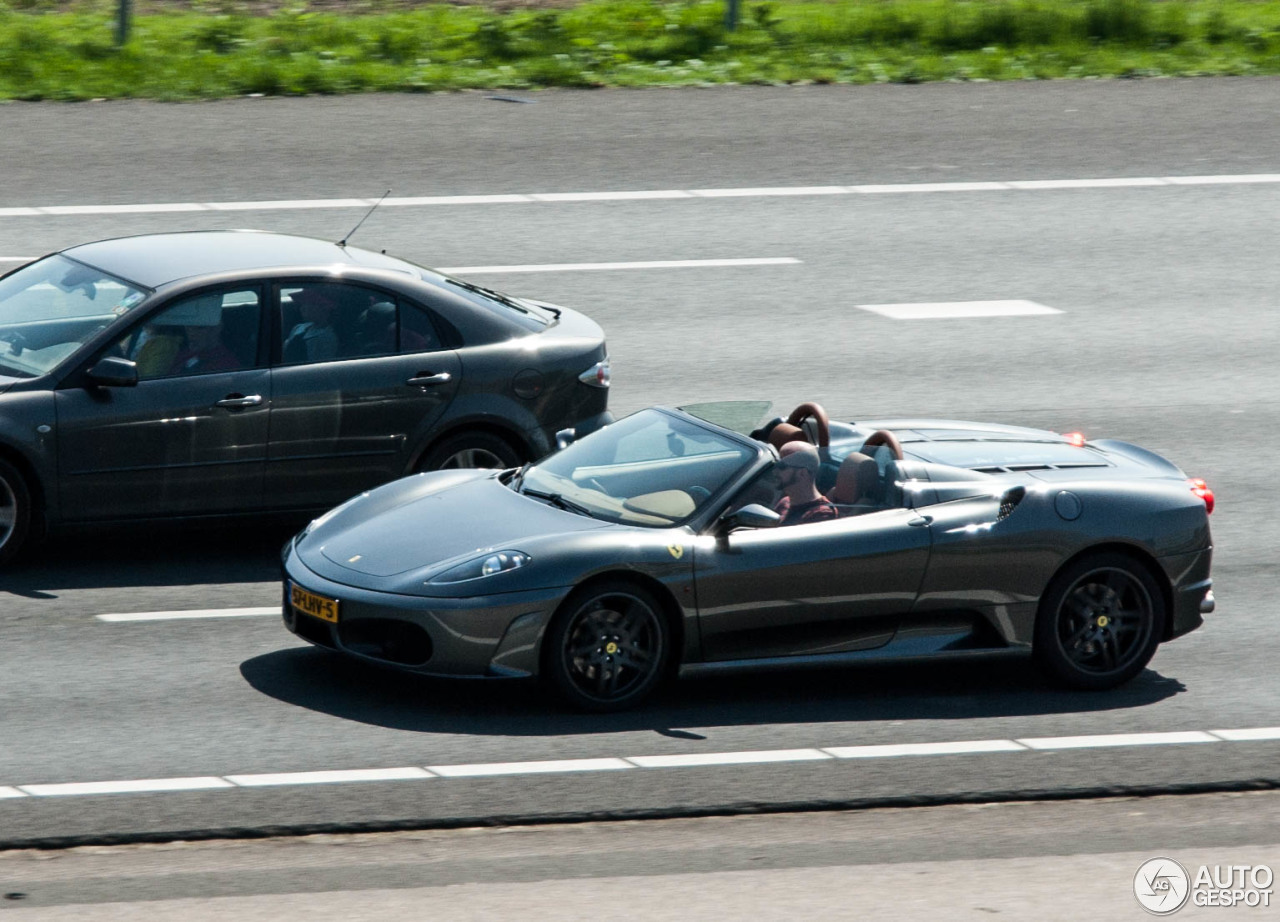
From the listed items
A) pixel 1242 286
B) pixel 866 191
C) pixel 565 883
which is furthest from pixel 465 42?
pixel 565 883

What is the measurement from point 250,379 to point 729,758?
3.59m

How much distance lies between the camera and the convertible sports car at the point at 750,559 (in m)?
8.62

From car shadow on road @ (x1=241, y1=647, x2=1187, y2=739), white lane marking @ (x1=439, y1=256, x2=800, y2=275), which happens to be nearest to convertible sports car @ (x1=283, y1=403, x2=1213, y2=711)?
car shadow on road @ (x1=241, y1=647, x2=1187, y2=739)

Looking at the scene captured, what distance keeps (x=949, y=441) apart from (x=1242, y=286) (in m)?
7.20

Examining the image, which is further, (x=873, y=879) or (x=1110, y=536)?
(x=1110, y=536)

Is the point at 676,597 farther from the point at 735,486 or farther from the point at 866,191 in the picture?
the point at 866,191

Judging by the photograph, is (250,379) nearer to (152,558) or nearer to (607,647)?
(152,558)

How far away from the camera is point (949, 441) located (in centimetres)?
991

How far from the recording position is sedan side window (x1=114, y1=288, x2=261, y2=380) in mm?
10406

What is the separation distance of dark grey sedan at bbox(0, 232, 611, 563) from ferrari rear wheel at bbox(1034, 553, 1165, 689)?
2.87 m

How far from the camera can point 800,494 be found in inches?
358

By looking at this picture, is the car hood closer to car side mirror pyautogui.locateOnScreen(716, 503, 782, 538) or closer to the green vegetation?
car side mirror pyautogui.locateOnScreen(716, 503, 782, 538)

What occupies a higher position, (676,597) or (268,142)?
(268,142)

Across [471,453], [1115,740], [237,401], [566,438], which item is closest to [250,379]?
[237,401]
